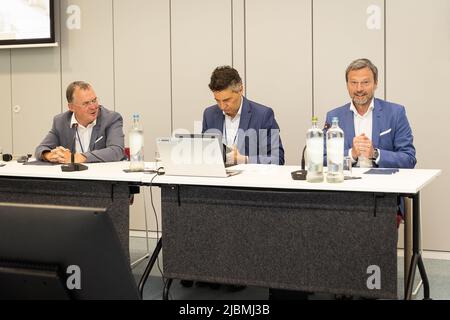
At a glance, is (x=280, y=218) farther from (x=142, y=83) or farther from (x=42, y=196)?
(x=142, y=83)

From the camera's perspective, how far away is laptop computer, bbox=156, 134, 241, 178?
2723 mm

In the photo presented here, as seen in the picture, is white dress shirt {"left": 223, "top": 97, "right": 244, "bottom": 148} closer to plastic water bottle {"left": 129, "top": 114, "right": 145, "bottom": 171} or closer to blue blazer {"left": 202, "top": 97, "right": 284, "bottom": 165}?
blue blazer {"left": 202, "top": 97, "right": 284, "bottom": 165}

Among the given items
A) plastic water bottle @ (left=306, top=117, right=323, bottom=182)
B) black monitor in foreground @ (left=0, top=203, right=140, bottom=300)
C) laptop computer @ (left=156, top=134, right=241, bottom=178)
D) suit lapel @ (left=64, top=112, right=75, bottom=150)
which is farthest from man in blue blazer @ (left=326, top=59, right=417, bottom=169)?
black monitor in foreground @ (left=0, top=203, right=140, bottom=300)

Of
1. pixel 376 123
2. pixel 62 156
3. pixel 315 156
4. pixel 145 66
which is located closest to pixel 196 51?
pixel 145 66

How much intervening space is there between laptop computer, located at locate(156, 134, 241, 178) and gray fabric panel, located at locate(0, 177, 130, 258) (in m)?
0.30

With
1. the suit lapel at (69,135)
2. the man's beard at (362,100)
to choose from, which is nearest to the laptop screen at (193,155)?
the man's beard at (362,100)

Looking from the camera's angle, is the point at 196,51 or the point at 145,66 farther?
the point at 145,66

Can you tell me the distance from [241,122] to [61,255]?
2.97 meters

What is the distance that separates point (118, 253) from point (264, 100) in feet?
12.3

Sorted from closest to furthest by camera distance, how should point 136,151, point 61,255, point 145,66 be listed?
point 61,255
point 136,151
point 145,66

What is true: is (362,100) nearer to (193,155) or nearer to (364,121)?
(364,121)

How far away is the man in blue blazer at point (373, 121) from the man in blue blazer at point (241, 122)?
453mm

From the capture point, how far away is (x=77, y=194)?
3084mm
